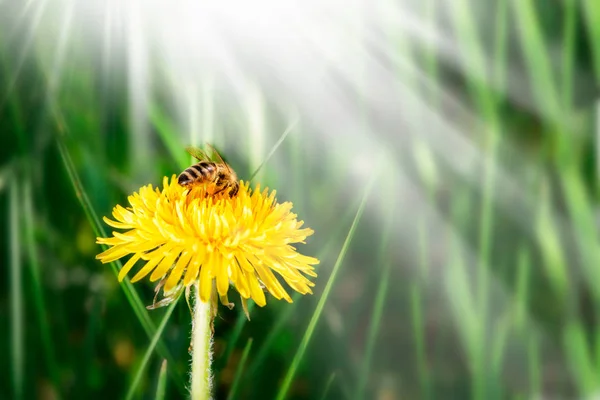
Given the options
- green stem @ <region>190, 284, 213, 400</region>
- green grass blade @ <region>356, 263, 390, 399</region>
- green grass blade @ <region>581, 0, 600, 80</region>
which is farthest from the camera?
green grass blade @ <region>581, 0, 600, 80</region>

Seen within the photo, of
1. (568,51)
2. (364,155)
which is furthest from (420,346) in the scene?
(568,51)

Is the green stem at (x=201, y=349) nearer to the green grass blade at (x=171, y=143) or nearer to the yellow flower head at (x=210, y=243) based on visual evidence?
the yellow flower head at (x=210, y=243)

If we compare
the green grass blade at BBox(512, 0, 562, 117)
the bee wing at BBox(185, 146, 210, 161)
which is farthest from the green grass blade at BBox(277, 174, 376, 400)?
the green grass blade at BBox(512, 0, 562, 117)

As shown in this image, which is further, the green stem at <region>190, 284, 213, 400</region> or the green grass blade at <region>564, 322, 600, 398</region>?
the green grass blade at <region>564, 322, 600, 398</region>

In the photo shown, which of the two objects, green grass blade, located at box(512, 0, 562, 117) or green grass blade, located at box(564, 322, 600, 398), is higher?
green grass blade, located at box(512, 0, 562, 117)

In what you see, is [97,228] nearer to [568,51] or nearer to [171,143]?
[171,143]

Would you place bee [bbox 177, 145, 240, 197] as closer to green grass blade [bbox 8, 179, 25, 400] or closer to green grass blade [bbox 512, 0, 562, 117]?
green grass blade [bbox 8, 179, 25, 400]
